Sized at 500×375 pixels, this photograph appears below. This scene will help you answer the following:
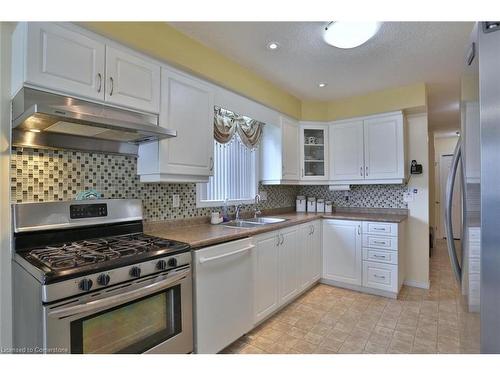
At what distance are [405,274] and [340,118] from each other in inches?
85.8

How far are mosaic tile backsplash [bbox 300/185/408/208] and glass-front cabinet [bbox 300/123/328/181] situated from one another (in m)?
0.42

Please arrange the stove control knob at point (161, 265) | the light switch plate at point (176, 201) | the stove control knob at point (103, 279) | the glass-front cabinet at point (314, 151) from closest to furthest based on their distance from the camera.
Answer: the stove control knob at point (103, 279)
the stove control knob at point (161, 265)
the light switch plate at point (176, 201)
the glass-front cabinet at point (314, 151)

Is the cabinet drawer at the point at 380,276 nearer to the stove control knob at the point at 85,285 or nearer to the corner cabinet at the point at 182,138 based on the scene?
the corner cabinet at the point at 182,138

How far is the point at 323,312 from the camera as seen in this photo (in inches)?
102

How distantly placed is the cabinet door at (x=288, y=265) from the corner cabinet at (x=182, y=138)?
3.32 feet

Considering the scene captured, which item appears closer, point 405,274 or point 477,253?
point 477,253

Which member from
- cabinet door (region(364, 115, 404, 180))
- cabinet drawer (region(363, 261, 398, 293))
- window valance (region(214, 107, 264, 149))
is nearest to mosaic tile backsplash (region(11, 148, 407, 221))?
window valance (region(214, 107, 264, 149))

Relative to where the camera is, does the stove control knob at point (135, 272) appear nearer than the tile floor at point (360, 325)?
Yes

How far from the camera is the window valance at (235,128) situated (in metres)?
2.63

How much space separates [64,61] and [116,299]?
128 cm

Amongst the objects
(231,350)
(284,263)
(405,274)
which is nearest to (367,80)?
(284,263)

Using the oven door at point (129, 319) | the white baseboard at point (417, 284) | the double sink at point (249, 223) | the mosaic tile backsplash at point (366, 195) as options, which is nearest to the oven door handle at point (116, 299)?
the oven door at point (129, 319)
